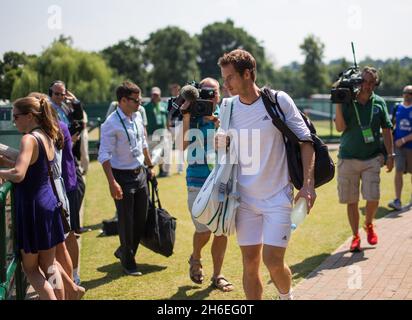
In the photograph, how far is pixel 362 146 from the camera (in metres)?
7.07

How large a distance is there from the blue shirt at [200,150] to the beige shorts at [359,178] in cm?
214

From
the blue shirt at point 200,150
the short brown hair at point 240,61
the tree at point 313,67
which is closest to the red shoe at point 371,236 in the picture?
the blue shirt at point 200,150

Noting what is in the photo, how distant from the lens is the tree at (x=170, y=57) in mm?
88938

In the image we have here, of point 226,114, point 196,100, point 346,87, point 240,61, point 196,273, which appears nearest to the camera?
point 240,61

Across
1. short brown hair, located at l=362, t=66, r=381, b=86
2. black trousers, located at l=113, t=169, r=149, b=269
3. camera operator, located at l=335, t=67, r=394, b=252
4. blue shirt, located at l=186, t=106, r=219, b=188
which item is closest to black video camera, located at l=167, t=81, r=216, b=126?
blue shirt, located at l=186, t=106, r=219, b=188

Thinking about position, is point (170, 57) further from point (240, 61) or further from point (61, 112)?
point (240, 61)

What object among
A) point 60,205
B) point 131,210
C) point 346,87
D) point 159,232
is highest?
point 346,87

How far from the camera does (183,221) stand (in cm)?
968

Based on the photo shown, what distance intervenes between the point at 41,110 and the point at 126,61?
275ft

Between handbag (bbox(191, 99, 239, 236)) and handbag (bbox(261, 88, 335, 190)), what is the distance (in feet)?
1.13

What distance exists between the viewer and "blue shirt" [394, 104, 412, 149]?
1030 centimetres

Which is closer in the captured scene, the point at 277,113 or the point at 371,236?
the point at 277,113

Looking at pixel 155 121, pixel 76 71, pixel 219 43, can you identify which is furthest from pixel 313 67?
pixel 155 121
